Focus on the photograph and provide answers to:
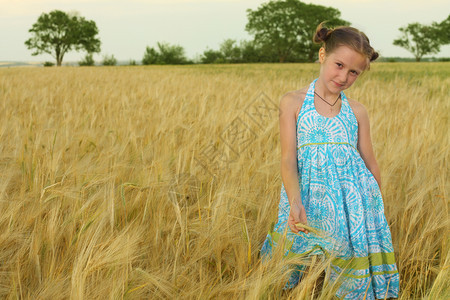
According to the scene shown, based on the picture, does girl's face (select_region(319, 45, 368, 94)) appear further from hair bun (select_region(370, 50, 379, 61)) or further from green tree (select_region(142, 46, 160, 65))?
green tree (select_region(142, 46, 160, 65))

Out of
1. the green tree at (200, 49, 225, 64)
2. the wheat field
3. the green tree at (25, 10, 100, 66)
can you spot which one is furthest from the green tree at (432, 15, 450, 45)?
the wheat field

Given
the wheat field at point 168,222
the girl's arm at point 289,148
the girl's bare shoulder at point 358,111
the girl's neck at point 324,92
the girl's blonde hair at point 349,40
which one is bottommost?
the wheat field at point 168,222

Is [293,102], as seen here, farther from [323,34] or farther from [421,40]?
[421,40]

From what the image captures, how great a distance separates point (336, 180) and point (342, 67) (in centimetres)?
32

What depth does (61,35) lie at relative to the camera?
37750 millimetres

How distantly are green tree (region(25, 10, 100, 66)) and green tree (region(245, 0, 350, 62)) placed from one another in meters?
13.5

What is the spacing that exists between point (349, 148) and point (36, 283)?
89 centimetres

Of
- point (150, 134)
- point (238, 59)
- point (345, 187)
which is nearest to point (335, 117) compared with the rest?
point (345, 187)

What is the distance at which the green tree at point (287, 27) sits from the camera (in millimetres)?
35469

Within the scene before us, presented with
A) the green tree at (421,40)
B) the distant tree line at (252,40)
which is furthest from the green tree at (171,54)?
the green tree at (421,40)

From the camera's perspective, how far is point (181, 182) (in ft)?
5.11

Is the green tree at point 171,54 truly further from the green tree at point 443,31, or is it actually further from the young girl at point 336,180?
the young girl at point 336,180

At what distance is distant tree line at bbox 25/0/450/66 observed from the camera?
1403 inches

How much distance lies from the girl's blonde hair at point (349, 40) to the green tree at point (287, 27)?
112ft
